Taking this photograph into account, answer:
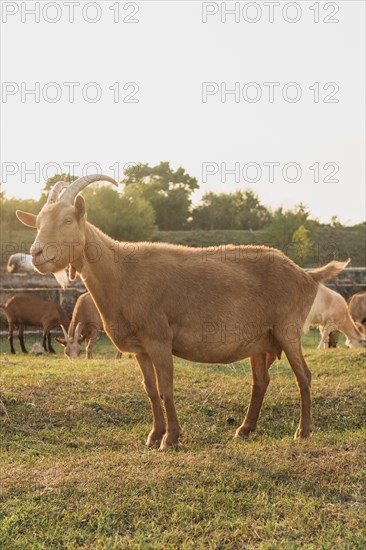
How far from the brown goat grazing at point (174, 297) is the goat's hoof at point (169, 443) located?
0.03 ft

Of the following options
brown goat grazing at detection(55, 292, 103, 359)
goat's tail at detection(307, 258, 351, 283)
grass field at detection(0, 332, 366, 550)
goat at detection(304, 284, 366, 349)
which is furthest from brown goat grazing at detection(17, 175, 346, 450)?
goat at detection(304, 284, 366, 349)

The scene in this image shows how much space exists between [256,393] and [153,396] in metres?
1.30

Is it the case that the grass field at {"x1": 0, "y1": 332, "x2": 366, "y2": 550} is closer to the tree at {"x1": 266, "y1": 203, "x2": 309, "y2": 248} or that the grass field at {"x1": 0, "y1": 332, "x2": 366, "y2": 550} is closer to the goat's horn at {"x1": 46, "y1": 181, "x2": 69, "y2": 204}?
the goat's horn at {"x1": 46, "y1": 181, "x2": 69, "y2": 204}

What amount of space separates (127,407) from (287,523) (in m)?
4.23

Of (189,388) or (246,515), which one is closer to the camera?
(246,515)

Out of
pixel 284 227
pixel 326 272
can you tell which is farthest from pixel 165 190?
pixel 326 272

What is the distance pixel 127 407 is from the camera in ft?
29.6

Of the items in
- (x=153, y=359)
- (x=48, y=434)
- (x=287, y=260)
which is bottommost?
(x=48, y=434)

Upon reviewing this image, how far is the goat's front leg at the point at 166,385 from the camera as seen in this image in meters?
6.90

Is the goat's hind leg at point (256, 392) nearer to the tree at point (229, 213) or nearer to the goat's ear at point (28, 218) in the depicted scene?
the goat's ear at point (28, 218)

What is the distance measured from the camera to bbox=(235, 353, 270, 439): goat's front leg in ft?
25.8

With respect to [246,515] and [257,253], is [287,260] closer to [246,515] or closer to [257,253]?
[257,253]

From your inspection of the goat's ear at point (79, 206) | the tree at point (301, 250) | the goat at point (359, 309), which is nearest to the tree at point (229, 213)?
the tree at point (301, 250)

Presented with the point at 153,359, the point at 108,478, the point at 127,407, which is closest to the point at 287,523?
the point at 108,478
